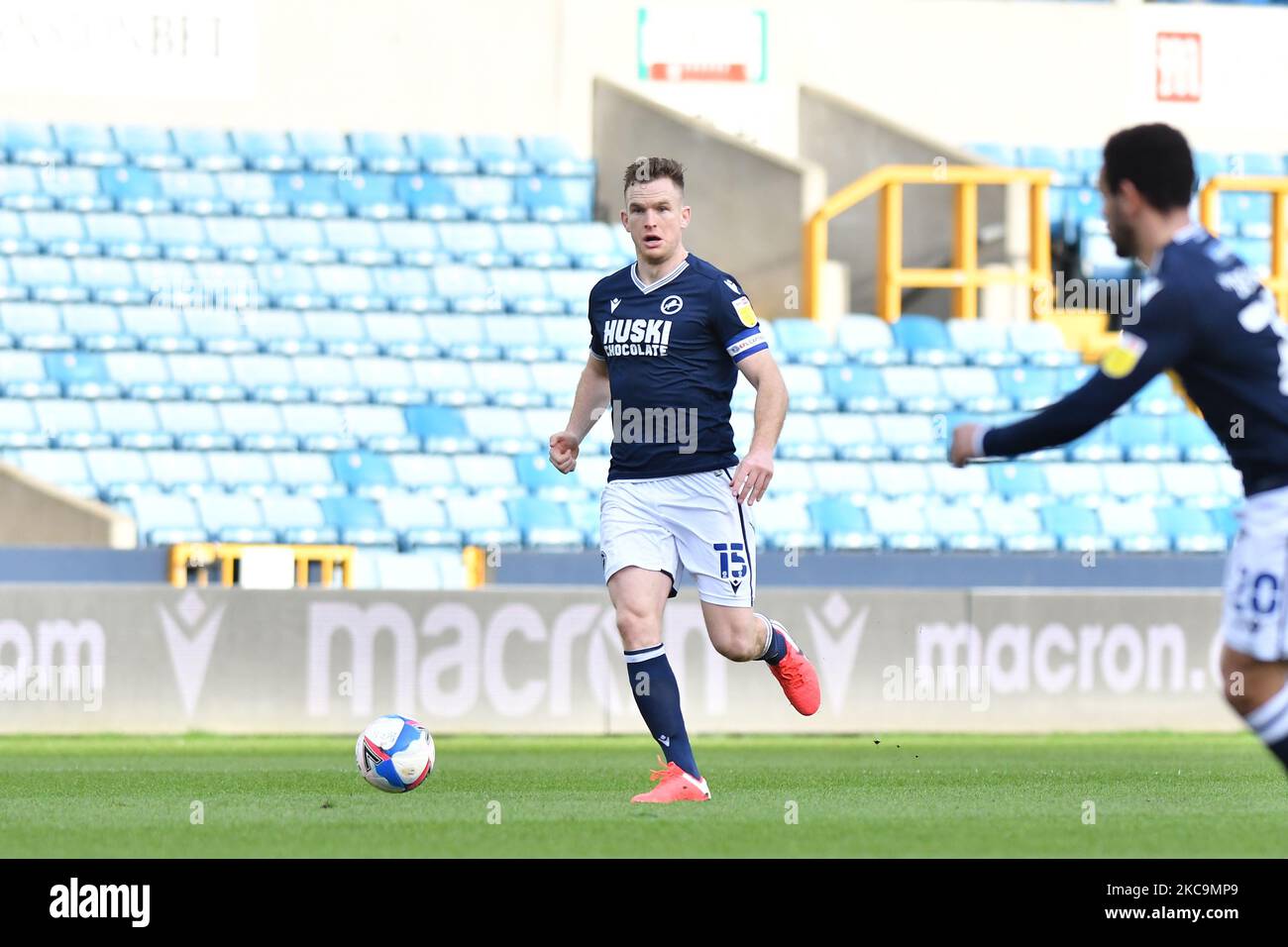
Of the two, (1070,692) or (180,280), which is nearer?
(1070,692)

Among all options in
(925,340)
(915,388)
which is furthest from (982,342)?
(915,388)

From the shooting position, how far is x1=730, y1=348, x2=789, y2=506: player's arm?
7395 millimetres

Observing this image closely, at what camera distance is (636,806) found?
24.6 feet

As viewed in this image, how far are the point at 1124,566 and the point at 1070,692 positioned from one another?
2.25 metres

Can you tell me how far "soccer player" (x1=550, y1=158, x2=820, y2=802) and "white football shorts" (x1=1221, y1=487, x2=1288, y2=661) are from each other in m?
2.51

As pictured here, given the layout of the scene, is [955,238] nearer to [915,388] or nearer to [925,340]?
[925,340]

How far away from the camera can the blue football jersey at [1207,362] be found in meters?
5.30

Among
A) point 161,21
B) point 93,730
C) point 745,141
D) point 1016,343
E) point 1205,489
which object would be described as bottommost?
point 93,730

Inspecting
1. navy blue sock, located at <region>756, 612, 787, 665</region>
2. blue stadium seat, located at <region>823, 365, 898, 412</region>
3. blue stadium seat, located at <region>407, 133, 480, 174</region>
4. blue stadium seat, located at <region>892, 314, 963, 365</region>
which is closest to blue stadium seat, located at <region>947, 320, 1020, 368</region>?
blue stadium seat, located at <region>892, 314, 963, 365</region>
